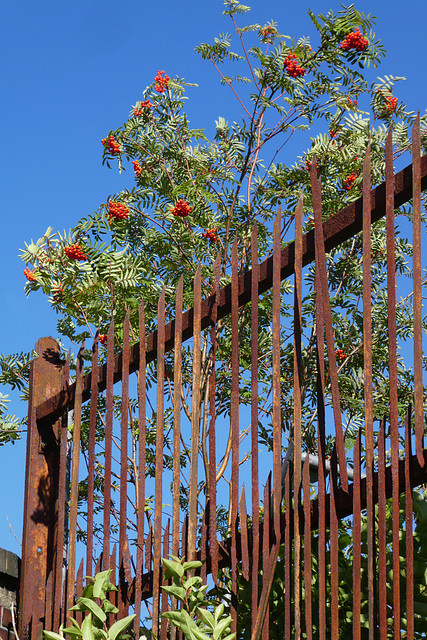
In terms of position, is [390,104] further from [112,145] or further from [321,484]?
[321,484]

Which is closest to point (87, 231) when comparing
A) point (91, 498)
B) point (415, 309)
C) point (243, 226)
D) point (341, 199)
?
point (243, 226)

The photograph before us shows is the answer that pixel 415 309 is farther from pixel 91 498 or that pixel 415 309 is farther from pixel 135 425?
pixel 135 425

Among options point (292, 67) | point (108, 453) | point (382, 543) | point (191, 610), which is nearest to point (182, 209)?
point (292, 67)

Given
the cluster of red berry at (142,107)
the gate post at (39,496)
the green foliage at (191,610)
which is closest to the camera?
the green foliage at (191,610)

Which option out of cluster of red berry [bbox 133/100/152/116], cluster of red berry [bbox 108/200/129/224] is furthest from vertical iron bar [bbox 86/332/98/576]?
cluster of red berry [bbox 133/100/152/116]

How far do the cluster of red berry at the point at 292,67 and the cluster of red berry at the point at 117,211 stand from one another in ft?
5.68

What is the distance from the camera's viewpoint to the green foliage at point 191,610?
184 centimetres

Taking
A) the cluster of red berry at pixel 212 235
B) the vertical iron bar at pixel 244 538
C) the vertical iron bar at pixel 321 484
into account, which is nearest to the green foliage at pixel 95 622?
the vertical iron bar at pixel 244 538

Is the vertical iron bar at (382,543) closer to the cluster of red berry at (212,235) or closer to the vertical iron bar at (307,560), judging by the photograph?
the vertical iron bar at (307,560)

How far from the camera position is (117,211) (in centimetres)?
655

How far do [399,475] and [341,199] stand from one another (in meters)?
4.41

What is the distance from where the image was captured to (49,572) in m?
3.24

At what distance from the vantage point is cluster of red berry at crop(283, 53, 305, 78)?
623 centimetres

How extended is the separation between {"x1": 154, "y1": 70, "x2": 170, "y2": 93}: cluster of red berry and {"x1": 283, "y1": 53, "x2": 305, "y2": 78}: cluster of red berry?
114 centimetres
